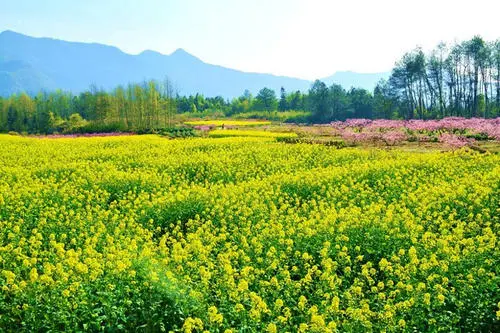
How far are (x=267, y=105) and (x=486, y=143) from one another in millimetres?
88898

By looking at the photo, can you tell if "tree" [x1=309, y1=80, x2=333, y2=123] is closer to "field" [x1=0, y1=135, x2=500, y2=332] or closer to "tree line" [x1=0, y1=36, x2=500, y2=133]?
"tree line" [x1=0, y1=36, x2=500, y2=133]

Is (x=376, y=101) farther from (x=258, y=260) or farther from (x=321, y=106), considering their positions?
(x=258, y=260)

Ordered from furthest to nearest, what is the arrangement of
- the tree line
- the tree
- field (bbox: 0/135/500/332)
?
the tree, the tree line, field (bbox: 0/135/500/332)

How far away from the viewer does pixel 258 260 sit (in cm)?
792

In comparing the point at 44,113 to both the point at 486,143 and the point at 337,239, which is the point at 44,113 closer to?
the point at 486,143

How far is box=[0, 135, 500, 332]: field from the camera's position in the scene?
237 inches

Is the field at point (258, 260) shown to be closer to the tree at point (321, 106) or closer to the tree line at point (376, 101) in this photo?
the tree line at point (376, 101)

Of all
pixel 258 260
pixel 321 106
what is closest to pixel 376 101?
pixel 321 106

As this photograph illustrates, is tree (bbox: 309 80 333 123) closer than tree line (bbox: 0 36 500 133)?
No

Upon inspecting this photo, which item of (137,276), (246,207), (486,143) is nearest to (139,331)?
(137,276)

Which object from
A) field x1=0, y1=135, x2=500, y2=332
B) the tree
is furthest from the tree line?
field x1=0, y1=135, x2=500, y2=332

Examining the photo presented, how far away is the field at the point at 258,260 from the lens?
6.03 metres

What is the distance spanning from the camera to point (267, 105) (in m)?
117

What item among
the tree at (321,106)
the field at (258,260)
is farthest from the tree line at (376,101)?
the field at (258,260)
